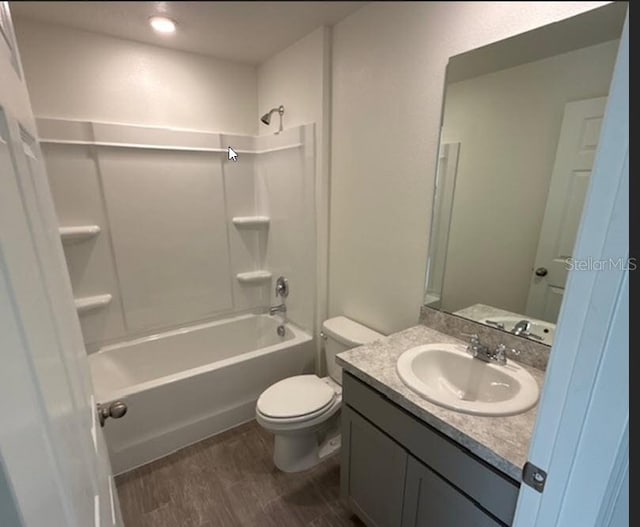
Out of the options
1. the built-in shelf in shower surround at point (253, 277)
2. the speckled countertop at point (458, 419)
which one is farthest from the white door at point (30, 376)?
the built-in shelf in shower surround at point (253, 277)

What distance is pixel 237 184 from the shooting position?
2369 millimetres

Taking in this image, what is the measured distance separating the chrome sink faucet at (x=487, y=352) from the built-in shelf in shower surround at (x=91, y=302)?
2094 mm

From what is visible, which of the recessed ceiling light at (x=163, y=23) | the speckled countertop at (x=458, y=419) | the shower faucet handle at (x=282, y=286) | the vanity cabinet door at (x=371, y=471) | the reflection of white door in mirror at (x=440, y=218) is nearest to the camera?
the recessed ceiling light at (x=163, y=23)

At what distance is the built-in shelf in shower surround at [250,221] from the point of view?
2389 millimetres

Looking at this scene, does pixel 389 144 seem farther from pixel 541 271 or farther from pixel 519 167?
pixel 541 271

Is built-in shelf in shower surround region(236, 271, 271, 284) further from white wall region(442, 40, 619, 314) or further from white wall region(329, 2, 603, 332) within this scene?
white wall region(442, 40, 619, 314)

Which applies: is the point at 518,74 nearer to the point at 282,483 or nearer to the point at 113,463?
the point at 282,483

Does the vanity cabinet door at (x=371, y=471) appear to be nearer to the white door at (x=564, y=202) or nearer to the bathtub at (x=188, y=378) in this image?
the white door at (x=564, y=202)

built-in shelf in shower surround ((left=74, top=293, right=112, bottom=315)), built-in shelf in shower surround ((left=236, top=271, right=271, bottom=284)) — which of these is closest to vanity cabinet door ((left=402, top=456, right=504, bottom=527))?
built-in shelf in shower surround ((left=236, top=271, right=271, bottom=284))

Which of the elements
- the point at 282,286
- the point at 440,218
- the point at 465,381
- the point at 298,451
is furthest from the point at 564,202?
the point at 282,286

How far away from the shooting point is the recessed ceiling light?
1.28 feet

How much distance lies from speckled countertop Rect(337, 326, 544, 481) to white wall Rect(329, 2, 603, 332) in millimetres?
445

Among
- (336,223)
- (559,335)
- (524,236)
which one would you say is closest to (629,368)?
(559,335)

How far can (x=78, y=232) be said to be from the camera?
183 centimetres
